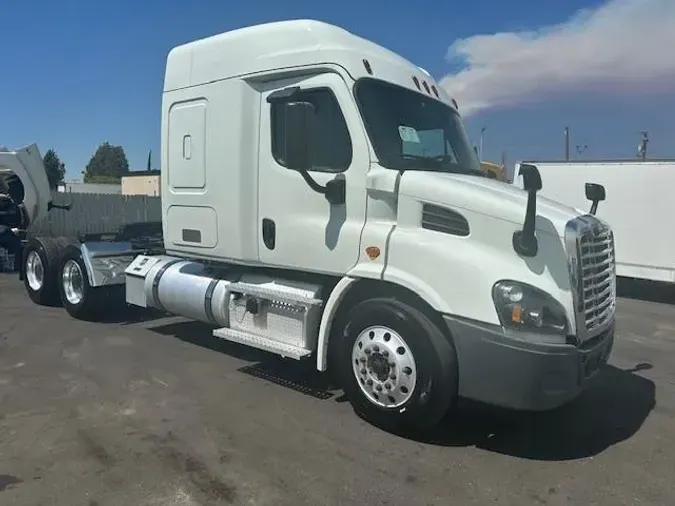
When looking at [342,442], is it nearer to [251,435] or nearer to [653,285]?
[251,435]

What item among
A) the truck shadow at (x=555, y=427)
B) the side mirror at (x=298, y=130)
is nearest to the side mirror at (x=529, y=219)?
the truck shadow at (x=555, y=427)

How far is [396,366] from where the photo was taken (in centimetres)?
461

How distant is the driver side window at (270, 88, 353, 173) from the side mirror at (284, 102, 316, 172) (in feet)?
0.77

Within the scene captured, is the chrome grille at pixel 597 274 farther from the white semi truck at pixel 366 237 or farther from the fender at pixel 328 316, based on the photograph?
the fender at pixel 328 316

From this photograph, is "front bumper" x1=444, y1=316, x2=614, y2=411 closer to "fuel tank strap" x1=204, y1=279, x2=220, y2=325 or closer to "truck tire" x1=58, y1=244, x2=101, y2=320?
"fuel tank strap" x1=204, y1=279, x2=220, y2=325

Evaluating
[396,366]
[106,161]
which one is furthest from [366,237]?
[106,161]

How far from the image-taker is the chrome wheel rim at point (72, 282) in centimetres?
884

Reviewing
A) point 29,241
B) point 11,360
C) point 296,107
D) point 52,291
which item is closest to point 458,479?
point 296,107

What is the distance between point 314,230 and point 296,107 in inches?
44.7

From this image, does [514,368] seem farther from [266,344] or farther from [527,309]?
[266,344]

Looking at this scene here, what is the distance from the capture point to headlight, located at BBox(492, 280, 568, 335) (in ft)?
13.7

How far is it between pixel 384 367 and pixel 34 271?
7583 millimetres

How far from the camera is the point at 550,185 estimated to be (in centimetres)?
1425

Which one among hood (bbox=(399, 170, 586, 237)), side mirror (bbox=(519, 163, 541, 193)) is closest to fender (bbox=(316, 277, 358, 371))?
hood (bbox=(399, 170, 586, 237))
